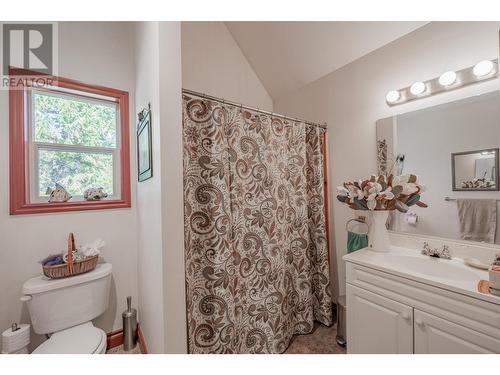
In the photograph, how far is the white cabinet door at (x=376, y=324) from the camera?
1053 millimetres

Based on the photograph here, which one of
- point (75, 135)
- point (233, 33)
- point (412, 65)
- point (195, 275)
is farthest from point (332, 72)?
point (75, 135)

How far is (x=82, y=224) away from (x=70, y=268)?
1.13ft

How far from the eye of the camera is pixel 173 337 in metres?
1.02

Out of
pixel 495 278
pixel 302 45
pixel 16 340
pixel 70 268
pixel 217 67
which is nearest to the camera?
pixel 495 278

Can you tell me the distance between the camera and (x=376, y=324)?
45.8 inches

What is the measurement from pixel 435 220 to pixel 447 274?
1.08ft

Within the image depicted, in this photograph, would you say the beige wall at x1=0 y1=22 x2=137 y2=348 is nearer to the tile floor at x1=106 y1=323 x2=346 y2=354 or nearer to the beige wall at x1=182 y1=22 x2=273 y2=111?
the beige wall at x1=182 y1=22 x2=273 y2=111

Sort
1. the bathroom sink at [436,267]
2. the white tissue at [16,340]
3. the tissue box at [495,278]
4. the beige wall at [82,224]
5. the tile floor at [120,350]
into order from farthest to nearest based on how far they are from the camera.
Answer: the tile floor at [120,350] → the beige wall at [82,224] → the white tissue at [16,340] → the bathroom sink at [436,267] → the tissue box at [495,278]

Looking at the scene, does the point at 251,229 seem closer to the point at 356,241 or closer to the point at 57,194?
the point at 356,241

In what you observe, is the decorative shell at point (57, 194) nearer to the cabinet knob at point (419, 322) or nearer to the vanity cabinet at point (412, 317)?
the vanity cabinet at point (412, 317)

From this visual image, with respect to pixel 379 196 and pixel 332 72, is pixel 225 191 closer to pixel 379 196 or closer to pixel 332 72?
pixel 379 196

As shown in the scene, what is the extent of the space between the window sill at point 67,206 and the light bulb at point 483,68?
7.86 feet

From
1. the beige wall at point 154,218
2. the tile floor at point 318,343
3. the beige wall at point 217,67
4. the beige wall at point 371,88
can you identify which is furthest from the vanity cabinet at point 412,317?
the beige wall at point 217,67

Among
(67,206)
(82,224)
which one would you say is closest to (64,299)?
(82,224)
